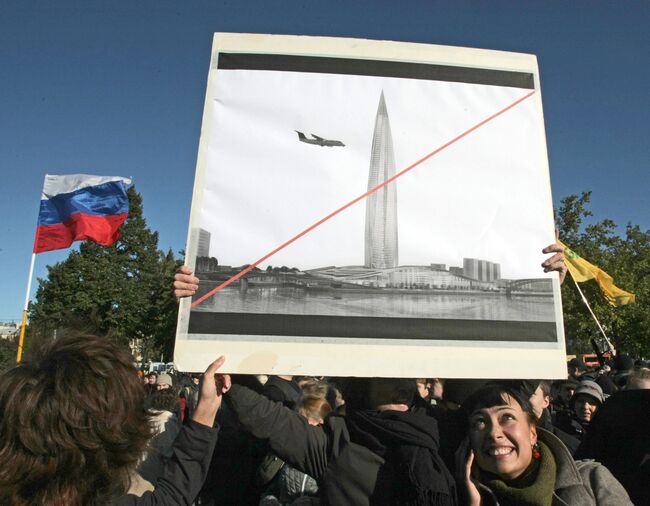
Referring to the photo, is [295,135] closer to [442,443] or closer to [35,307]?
[442,443]

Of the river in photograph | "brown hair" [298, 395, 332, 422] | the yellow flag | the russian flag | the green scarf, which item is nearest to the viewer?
the green scarf

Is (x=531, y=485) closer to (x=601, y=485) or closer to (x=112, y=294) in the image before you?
(x=601, y=485)

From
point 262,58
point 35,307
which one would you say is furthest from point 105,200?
point 35,307

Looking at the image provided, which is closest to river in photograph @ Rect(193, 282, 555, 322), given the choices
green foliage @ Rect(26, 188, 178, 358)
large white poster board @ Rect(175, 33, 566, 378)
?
large white poster board @ Rect(175, 33, 566, 378)

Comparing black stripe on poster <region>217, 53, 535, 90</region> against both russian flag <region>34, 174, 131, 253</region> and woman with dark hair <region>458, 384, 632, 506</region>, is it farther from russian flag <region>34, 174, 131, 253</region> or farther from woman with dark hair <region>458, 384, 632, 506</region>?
russian flag <region>34, 174, 131, 253</region>

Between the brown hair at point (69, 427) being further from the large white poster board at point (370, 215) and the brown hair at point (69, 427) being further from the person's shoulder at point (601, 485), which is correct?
the person's shoulder at point (601, 485)

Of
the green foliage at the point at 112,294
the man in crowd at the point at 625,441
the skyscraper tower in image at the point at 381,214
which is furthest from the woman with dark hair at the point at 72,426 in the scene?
the green foliage at the point at 112,294

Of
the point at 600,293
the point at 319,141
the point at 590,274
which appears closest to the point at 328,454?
the point at 319,141
